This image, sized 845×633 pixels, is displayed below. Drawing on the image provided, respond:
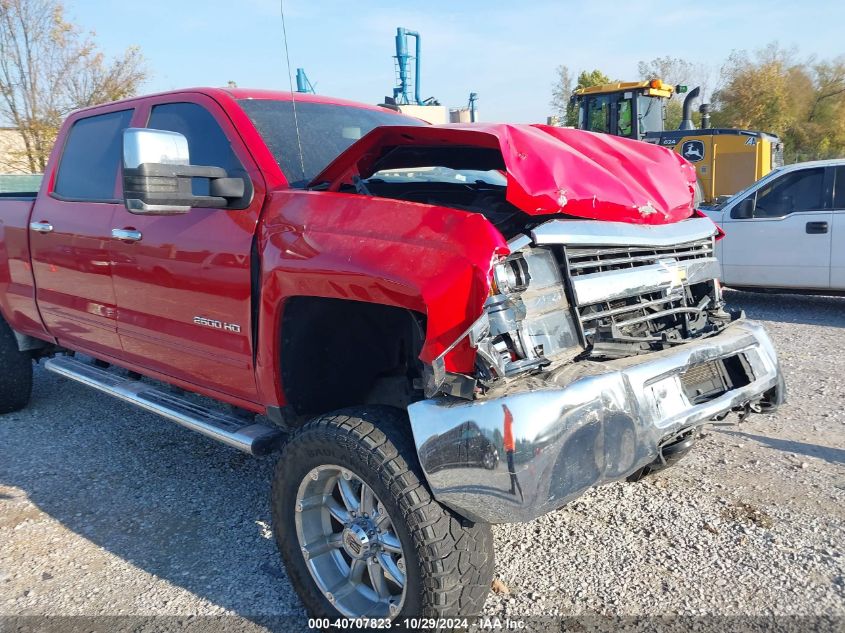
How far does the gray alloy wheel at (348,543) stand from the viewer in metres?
2.50

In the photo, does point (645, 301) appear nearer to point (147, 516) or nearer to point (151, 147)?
point (151, 147)

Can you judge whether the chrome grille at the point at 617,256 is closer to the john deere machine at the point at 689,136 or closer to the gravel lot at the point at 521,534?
the gravel lot at the point at 521,534

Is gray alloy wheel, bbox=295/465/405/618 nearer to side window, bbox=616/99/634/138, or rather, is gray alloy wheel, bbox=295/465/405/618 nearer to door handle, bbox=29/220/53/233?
door handle, bbox=29/220/53/233

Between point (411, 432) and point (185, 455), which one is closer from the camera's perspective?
point (411, 432)

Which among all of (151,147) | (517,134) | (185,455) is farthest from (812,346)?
(151,147)

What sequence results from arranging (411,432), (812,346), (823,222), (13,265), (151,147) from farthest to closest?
(823,222) < (812,346) < (13,265) < (151,147) < (411,432)

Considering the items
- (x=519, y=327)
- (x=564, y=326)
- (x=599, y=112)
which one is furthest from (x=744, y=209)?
(x=519, y=327)

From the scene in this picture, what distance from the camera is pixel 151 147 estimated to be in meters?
2.60

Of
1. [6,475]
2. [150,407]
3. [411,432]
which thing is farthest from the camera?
[6,475]

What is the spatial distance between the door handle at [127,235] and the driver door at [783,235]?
268 inches

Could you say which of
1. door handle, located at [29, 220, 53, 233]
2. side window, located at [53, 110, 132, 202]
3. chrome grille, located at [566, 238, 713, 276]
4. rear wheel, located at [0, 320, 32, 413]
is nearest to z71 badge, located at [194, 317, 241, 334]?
side window, located at [53, 110, 132, 202]

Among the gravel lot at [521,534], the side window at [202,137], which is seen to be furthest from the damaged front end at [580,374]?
the side window at [202,137]

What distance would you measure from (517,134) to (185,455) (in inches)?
116

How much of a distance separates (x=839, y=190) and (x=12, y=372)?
313 inches
